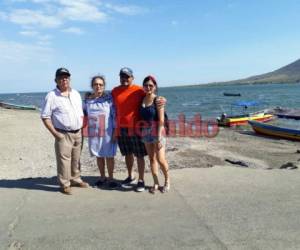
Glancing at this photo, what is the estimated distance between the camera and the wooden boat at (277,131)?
734 inches

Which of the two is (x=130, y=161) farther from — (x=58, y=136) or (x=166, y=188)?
(x=58, y=136)

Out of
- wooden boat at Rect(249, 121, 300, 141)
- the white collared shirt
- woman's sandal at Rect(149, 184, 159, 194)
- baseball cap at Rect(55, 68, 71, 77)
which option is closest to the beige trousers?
the white collared shirt

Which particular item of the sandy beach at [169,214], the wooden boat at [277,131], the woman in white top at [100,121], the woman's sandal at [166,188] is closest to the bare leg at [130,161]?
the woman in white top at [100,121]

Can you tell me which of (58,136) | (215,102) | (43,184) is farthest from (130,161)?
(215,102)

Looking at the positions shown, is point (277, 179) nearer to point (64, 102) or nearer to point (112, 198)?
point (112, 198)

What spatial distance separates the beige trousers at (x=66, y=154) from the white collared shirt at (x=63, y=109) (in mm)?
178

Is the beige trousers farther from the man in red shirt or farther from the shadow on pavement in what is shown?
the man in red shirt

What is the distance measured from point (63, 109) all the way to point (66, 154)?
2.30 ft

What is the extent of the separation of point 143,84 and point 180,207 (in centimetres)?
184

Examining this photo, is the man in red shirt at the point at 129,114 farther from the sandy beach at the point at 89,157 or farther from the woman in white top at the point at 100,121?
the sandy beach at the point at 89,157

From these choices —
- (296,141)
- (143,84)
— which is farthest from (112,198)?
(296,141)

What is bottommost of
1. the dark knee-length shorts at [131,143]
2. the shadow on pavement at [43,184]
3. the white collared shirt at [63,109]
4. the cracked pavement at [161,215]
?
Result: the cracked pavement at [161,215]

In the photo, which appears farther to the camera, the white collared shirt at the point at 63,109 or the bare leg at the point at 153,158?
the bare leg at the point at 153,158

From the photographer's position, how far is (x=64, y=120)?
5215 mm
